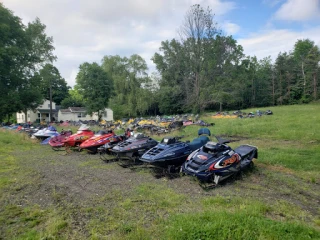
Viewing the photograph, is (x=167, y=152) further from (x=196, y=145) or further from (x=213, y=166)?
(x=213, y=166)

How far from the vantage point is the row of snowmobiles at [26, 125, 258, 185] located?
14.1 ft

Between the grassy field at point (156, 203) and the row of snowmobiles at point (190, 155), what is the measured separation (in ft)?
0.91

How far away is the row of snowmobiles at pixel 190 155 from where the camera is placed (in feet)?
14.1

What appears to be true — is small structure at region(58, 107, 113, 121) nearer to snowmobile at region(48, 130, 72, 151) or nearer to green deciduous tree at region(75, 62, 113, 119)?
green deciduous tree at region(75, 62, 113, 119)

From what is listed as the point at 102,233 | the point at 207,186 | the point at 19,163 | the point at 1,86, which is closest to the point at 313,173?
the point at 207,186

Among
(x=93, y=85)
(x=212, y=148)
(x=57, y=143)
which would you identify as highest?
(x=93, y=85)

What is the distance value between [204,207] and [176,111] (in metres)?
37.9

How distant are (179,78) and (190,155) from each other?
32.6 meters

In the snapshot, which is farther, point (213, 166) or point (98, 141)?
point (98, 141)

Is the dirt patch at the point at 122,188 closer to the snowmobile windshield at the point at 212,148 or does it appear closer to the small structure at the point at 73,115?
the snowmobile windshield at the point at 212,148

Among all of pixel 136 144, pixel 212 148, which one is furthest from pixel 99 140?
pixel 212 148

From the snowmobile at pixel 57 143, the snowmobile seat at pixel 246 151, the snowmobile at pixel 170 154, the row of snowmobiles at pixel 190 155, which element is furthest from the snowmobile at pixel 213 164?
the snowmobile at pixel 57 143

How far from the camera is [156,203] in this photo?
3492mm

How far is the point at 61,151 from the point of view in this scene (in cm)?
893
